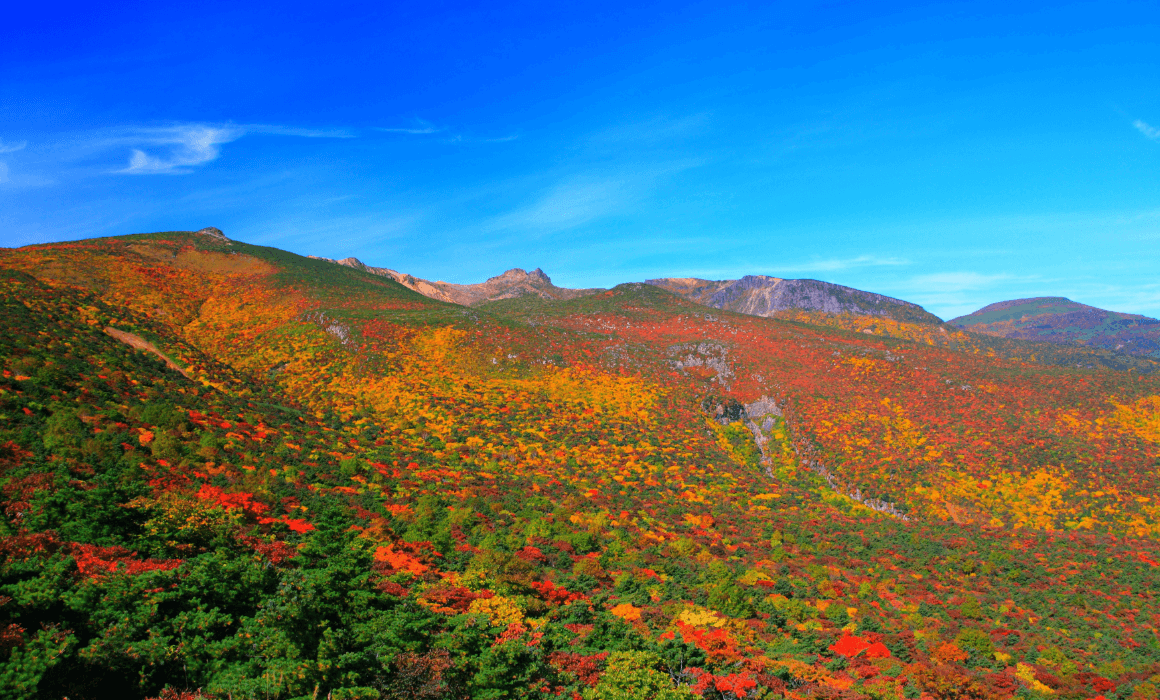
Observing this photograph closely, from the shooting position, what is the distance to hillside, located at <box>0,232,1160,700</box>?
1306 centimetres

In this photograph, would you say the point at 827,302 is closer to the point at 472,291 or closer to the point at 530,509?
the point at 472,291

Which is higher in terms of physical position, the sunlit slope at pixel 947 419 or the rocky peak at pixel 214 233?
the rocky peak at pixel 214 233

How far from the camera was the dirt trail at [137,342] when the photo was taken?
3822 cm

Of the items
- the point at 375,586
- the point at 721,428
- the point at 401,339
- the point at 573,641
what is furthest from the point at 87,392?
the point at 721,428

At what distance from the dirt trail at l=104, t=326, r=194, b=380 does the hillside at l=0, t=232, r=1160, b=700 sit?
0.42 metres

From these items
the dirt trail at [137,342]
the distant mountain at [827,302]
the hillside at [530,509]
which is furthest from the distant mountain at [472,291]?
the dirt trail at [137,342]

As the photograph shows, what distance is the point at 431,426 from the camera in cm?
4122

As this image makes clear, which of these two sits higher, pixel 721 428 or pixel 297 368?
pixel 297 368

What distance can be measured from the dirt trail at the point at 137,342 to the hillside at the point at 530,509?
42 cm

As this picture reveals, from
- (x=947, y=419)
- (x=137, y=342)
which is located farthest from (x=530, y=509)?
(x=947, y=419)

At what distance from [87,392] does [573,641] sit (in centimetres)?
2750

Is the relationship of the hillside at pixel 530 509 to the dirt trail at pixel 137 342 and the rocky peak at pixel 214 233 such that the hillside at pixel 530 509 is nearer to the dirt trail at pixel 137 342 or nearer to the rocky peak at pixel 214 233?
the dirt trail at pixel 137 342

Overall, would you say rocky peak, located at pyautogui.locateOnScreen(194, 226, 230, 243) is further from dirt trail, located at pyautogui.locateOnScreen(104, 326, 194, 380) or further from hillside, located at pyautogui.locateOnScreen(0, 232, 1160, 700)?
dirt trail, located at pyautogui.locateOnScreen(104, 326, 194, 380)

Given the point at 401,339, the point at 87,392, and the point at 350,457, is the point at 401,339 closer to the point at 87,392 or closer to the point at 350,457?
the point at 350,457
